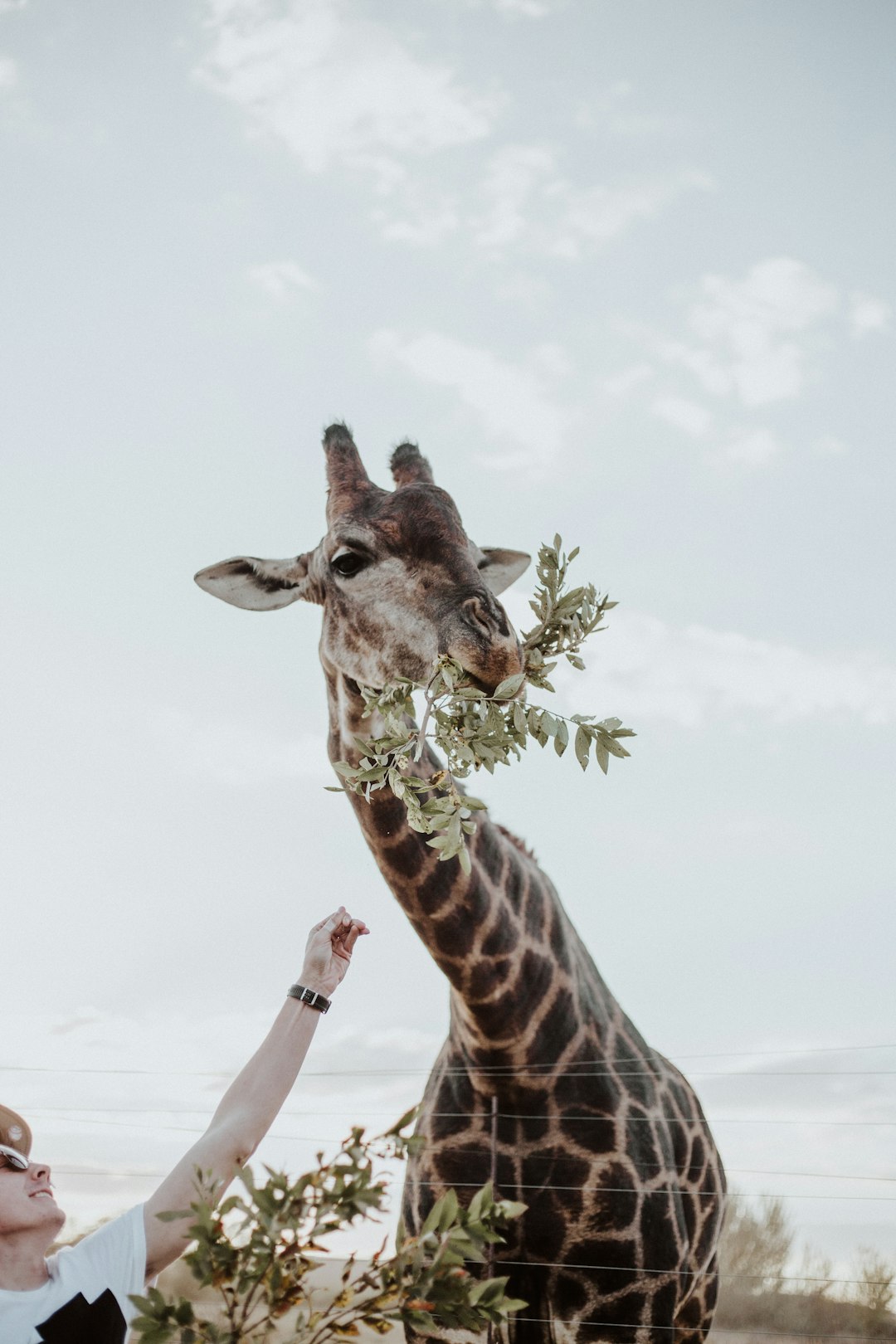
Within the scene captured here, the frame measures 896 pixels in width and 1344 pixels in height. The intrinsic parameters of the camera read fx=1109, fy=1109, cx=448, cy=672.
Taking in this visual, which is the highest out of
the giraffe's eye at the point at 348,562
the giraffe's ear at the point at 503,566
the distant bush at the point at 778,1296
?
the giraffe's ear at the point at 503,566

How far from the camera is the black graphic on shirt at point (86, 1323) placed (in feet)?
4.77

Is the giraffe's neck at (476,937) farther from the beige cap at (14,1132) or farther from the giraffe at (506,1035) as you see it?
the beige cap at (14,1132)

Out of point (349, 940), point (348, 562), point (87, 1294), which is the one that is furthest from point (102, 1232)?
point (348, 562)

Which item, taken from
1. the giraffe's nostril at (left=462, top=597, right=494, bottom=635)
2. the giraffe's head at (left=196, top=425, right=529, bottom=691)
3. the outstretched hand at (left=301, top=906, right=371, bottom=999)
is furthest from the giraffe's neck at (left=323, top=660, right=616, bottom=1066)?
the outstretched hand at (left=301, top=906, right=371, bottom=999)

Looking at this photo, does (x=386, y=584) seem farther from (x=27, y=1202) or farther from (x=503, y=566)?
(x=27, y=1202)

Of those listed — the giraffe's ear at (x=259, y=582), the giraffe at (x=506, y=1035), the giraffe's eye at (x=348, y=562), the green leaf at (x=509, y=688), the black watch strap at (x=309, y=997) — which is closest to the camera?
the black watch strap at (x=309, y=997)

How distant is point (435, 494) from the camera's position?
324cm

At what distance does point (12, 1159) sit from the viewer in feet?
5.10

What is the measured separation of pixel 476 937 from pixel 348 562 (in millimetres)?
1157

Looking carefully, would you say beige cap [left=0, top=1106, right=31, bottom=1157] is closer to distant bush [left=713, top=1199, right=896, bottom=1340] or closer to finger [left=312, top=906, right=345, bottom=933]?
finger [left=312, top=906, right=345, bottom=933]

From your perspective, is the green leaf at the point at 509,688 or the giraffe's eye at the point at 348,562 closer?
the green leaf at the point at 509,688

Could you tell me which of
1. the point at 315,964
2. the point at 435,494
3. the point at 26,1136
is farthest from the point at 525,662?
the point at 26,1136

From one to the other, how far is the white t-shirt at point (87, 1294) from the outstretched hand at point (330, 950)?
1.39ft

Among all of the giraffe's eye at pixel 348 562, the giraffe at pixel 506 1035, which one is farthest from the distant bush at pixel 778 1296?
the giraffe's eye at pixel 348 562
